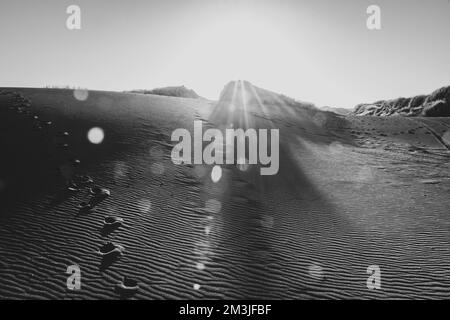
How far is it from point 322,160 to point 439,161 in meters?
6.13

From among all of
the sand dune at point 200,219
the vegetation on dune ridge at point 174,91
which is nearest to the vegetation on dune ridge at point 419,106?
the vegetation on dune ridge at point 174,91

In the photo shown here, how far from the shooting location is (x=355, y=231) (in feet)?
25.7

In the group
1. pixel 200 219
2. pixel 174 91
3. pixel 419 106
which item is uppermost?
pixel 174 91

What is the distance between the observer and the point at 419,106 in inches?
1519

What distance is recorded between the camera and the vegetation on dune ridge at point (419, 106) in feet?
117

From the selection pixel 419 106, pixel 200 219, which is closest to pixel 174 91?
pixel 419 106

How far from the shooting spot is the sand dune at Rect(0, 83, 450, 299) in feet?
17.8

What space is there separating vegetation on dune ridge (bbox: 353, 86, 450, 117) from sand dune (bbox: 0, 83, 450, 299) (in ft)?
80.1

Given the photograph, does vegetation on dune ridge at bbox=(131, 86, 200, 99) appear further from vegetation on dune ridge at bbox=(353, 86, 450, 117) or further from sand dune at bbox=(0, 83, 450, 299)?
sand dune at bbox=(0, 83, 450, 299)

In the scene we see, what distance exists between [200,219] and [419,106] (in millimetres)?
38030

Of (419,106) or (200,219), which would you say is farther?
(419,106)

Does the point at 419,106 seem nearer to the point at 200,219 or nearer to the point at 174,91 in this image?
the point at 174,91

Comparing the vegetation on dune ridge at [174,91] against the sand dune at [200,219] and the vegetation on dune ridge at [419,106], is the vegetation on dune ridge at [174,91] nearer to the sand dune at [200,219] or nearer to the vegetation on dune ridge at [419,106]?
the vegetation on dune ridge at [419,106]

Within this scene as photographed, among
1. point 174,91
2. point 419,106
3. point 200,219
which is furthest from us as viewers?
point 174,91
